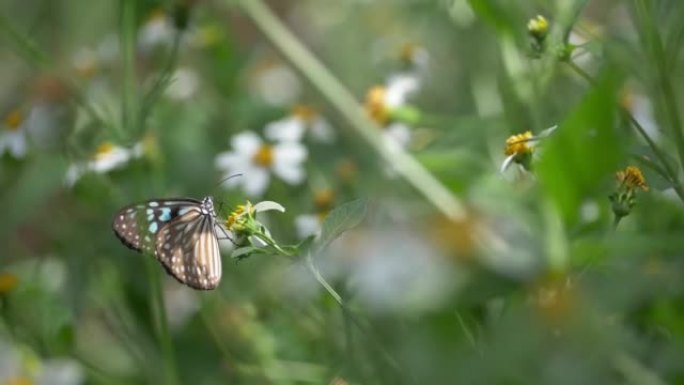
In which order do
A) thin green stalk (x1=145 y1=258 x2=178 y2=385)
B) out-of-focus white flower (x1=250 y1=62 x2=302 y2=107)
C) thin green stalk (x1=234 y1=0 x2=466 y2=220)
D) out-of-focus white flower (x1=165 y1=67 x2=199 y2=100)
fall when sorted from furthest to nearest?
out-of-focus white flower (x1=250 y1=62 x2=302 y2=107) < out-of-focus white flower (x1=165 y1=67 x2=199 y2=100) < thin green stalk (x1=234 y1=0 x2=466 y2=220) < thin green stalk (x1=145 y1=258 x2=178 y2=385)

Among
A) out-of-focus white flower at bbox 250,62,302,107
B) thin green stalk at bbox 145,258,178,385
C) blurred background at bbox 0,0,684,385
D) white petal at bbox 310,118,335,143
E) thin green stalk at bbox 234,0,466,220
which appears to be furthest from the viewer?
out-of-focus white flower at bbox 250,62,302,107

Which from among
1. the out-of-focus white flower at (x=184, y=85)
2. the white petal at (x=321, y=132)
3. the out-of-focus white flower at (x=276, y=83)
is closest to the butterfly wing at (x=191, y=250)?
the white petal at (x=321, y=132)

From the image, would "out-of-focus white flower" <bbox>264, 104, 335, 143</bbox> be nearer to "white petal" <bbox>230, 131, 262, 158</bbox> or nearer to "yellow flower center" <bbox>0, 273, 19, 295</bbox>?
"white petal" <bbox>230, 131, 262, 158</bbox>

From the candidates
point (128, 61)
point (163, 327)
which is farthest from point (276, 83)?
point (163, 327)

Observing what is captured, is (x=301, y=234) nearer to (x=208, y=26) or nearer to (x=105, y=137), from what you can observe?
(x=105, y=137)

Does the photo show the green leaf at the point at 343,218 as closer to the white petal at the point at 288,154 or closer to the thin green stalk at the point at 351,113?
the thin green stalk at the point at 351,113

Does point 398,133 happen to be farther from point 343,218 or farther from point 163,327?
point 343,218

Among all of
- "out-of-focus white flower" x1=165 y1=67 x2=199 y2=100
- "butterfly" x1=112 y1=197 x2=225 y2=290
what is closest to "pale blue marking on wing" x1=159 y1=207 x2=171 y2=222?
"butterfly" x1=112 y1=197 x2=225 y2=290

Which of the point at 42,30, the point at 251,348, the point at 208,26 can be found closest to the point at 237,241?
the point at 251,348
